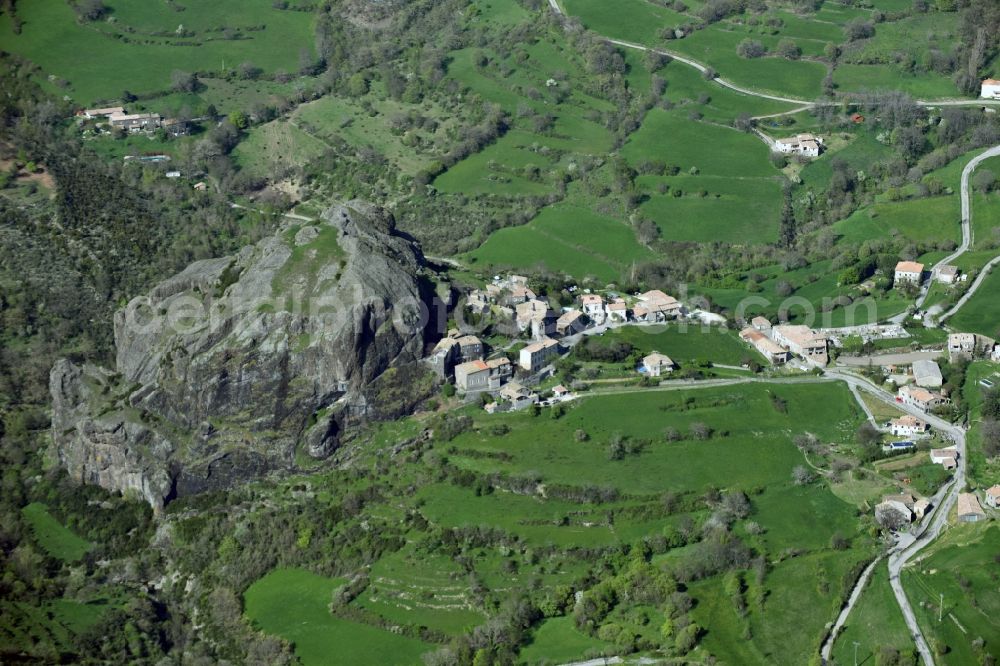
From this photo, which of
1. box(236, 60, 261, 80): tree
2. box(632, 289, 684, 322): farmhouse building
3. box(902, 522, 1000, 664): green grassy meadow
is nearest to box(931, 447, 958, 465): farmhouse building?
box(902, 522, 1000, 664): green grassy meadow

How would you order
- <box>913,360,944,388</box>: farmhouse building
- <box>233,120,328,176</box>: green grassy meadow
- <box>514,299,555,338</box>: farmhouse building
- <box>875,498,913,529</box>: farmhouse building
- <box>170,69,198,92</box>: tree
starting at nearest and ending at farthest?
1. <box>875,498,913,529</box>: farmhouse building
2. <box>913,360,944,388</box>: farmhouse building
3. <box>514,299,555,338</box>: farmhouse building
4. <box>233,120,328,176</box>: green grassy meadow
5. <box>170,69,198,92</box>: tree

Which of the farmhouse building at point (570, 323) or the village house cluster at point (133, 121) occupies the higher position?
the farmhouse building at point (570, 323)

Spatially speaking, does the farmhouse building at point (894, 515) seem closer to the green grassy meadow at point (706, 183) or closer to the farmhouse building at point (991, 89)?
the green grassy meadow at point (706, 183)

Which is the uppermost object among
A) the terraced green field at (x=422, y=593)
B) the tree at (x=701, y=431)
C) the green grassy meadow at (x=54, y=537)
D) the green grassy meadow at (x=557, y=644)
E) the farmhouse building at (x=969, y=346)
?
the farmhouse building at (x=969, y=346)

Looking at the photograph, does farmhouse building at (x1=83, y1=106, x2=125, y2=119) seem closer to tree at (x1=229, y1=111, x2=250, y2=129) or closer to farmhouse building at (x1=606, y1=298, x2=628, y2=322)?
tree at (x1=229, y1=111, x2=250, y2=129)

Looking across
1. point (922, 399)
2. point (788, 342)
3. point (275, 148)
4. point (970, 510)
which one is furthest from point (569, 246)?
point (970, 510)

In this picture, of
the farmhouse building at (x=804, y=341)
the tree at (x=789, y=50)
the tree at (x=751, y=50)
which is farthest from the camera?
the tree at (x=751, y=50)

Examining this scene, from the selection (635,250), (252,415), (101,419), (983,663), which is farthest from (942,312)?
(101,419)

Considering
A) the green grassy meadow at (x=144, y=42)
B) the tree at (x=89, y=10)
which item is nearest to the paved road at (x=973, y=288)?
the green grassy meadow at (x=144, y=42)
